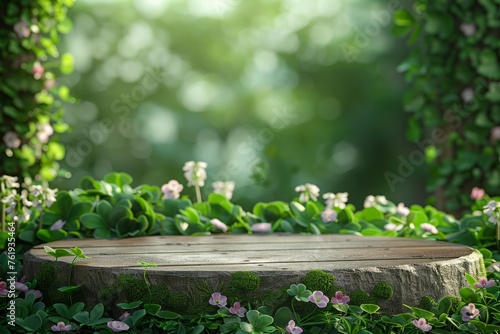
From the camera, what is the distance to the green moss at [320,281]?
1.57 m

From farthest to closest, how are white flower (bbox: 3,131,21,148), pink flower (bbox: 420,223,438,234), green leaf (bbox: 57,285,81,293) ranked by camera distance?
1. white flower (bbox: 3,131,21,148)
2. pink flower (bbox: 420,223,438,234)
3. green leaf (bbox: 57,285,81,293)

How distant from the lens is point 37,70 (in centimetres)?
322

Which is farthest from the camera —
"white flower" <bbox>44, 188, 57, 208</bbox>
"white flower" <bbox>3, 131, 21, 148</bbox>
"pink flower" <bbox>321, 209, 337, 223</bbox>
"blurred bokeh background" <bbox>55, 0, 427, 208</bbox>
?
"blurred bokeh background" <bbox>55, 0, 427, 208</bbox>

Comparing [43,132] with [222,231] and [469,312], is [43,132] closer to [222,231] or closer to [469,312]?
[222,231]

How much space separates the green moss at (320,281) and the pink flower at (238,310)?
159 millimetres

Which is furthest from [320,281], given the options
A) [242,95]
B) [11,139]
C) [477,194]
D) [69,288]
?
[242,95]

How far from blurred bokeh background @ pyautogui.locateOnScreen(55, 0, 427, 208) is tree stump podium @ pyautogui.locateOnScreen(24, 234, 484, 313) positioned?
5.17 m

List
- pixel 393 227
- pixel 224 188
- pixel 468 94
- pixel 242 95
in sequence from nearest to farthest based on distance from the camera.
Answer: pixel 393 227
pixel 224 188
pixel 468 94
pixel 242 95

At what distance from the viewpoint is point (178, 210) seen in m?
2.58

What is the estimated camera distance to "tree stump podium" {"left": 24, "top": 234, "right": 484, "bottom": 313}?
1.58m

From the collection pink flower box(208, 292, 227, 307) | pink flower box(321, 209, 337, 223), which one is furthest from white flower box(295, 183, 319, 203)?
pink flower box(208, 292, 227, 307)

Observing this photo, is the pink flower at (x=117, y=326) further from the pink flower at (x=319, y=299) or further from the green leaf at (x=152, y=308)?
the pink flower at (x=319, y=299)

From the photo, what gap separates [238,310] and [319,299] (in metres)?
0.20

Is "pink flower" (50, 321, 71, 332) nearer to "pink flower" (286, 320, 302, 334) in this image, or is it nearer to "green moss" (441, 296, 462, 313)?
"pink flower" (286, 320, 302, 334)
